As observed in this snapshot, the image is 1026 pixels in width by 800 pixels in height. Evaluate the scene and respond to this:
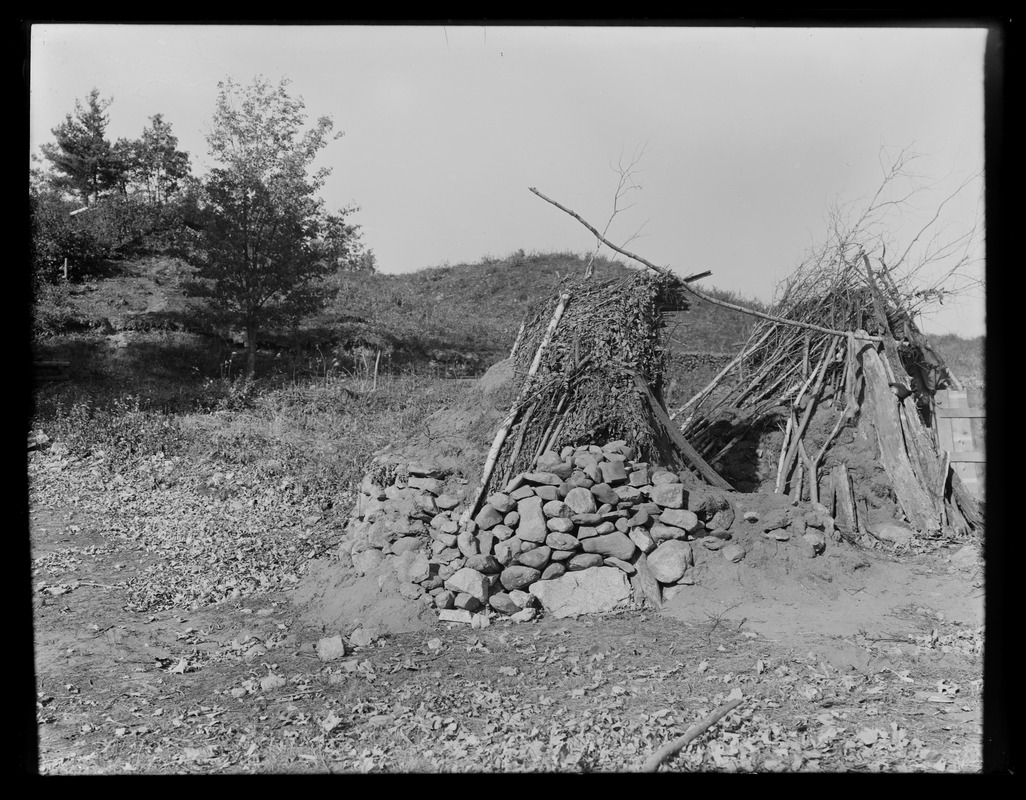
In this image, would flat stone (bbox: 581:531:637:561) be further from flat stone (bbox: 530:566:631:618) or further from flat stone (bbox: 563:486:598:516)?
flat stone (bbox: 563:486:598:516)

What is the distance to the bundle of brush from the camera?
22.9 ft

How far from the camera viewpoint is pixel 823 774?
13.2ft

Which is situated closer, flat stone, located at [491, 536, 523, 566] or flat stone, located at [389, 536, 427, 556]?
flat stone, located at [491, 536, 523, 566]

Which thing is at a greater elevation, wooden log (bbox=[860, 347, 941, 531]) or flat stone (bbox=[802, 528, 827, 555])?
wooden log (bbox=[860, 347, 941, 531])

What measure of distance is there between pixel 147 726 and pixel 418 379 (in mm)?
11746

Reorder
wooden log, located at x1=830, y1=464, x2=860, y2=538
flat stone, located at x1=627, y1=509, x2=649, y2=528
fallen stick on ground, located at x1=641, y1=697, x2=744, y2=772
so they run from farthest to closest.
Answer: wooden log, located at x1=830, y1=464, x2=860, y2=538, flat stone, located at x1=627, y1=509, x2=649, y2=528, fallen stick on ground, located at x1=641, y1=697, x2=744, y2=772

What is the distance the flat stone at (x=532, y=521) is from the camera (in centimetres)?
625

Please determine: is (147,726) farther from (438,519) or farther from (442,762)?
(438,519)

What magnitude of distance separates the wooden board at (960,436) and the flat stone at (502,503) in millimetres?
5738

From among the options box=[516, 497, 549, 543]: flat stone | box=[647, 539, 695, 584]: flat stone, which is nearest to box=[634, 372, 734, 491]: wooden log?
box=[647, 539, 695, 584]: flat stone

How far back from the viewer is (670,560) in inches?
249

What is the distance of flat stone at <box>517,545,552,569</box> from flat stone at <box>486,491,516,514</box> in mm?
425

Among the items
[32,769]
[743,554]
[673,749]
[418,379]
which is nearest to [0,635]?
[32,769]

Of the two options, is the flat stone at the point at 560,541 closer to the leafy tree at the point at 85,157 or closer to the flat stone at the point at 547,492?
the flat stone at the point at 547,492
